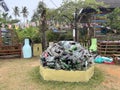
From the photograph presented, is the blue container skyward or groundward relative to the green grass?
skyward

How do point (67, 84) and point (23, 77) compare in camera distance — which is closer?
point (67, 84)

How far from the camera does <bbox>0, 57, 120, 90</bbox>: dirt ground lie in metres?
5.67

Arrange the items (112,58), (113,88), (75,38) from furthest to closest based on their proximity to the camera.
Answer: (75,38) → (112,58) → (113,88)

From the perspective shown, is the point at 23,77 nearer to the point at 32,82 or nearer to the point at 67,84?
the point at 32,82

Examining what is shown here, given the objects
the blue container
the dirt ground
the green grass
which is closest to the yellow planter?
the green grass

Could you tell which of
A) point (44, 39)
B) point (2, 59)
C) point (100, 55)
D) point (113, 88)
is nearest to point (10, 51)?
point (2, 59)

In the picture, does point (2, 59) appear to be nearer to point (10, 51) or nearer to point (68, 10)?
point (10, 51)

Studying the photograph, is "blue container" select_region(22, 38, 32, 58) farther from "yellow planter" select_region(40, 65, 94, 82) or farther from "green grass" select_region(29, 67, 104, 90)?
"yellow planter" select_region(40, 65, 94, 82)

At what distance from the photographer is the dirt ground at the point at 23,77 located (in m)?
5.67

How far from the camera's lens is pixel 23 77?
654 cm

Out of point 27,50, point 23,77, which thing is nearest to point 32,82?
point 23,77

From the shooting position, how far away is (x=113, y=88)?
18.3 feet

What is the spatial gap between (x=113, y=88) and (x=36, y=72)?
2.57 meters

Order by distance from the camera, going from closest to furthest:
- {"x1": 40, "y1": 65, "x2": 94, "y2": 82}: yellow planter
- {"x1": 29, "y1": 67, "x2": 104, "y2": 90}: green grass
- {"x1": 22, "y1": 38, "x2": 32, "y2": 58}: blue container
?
{"x1": 29, "y1": 67, "x2": 104, "y2": 90}: green grass
{"x1": 40, "y1": 65, "x2": 94, "y2": 82}: yellow planter
{"x1": 22, "y1": 38, "x2": 32, "y2": 58}: blue container
